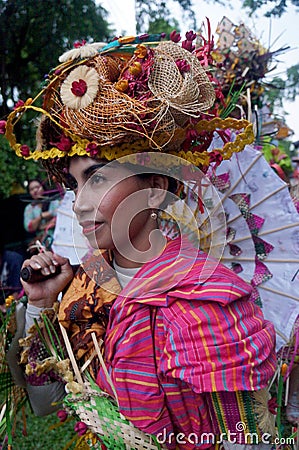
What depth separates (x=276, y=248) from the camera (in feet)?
5.76

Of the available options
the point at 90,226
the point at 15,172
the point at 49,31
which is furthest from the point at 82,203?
the point at 15,172

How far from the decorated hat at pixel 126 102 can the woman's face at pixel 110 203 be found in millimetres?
44

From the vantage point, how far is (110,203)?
1.23 metres

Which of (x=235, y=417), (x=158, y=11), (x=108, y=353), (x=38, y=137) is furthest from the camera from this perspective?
(x=158, y=11)

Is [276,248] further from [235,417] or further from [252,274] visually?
[235,417]

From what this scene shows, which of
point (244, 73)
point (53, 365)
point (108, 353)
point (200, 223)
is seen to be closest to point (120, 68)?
point (200, 223)

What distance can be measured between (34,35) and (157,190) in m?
2.12

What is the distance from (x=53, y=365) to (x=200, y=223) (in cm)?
62

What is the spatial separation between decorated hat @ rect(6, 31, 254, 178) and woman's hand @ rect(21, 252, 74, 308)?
0.97 feet

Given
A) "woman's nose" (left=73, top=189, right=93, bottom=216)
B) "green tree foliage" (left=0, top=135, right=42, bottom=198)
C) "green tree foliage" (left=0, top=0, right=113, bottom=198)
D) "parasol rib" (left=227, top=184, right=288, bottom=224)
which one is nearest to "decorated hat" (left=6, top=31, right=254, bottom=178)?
"woman's nose" (left=73, top=189, right=93, bottom=216)

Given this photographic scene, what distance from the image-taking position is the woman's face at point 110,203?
1.24m

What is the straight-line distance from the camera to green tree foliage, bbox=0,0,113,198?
A: 2.18 m

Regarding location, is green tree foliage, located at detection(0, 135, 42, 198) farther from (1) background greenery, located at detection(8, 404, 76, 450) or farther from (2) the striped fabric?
(2) the striped fabric

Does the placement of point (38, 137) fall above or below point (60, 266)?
above
